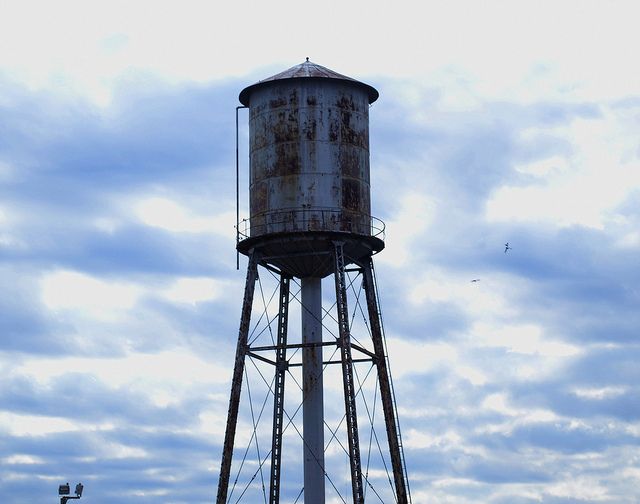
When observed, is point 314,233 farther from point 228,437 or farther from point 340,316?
point 228,437

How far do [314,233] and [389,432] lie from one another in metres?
7.90

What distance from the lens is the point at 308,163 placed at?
55562 millimetres

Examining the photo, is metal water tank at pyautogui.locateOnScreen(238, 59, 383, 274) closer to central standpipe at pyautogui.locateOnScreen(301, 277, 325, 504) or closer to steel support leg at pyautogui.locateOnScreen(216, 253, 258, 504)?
steel support leg at pyautogui.locateOnScreen(216, 253, 258, 504)

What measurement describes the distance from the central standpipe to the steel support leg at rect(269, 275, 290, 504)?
0.76 m

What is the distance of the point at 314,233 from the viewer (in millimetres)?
55188

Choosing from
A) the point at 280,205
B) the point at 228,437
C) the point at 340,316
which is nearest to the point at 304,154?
the point at 280,205

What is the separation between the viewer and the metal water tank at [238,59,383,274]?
55.5 metres

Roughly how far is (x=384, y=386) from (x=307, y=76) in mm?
11914

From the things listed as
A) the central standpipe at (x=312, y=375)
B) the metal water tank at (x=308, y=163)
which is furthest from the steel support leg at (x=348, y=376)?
the central standpipe at (x=312, y=375)

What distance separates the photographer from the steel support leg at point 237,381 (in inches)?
2163

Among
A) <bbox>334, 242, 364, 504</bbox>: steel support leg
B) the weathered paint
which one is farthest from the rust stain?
<bbox>334, 242, 364, 504</bbox>: steel support leg

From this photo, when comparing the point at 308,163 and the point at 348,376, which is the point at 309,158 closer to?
the point at 308,163

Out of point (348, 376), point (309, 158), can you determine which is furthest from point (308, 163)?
point (348, 376)

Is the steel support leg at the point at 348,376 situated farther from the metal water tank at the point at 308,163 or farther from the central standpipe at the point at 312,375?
the central standpipe at the point at 312,375
